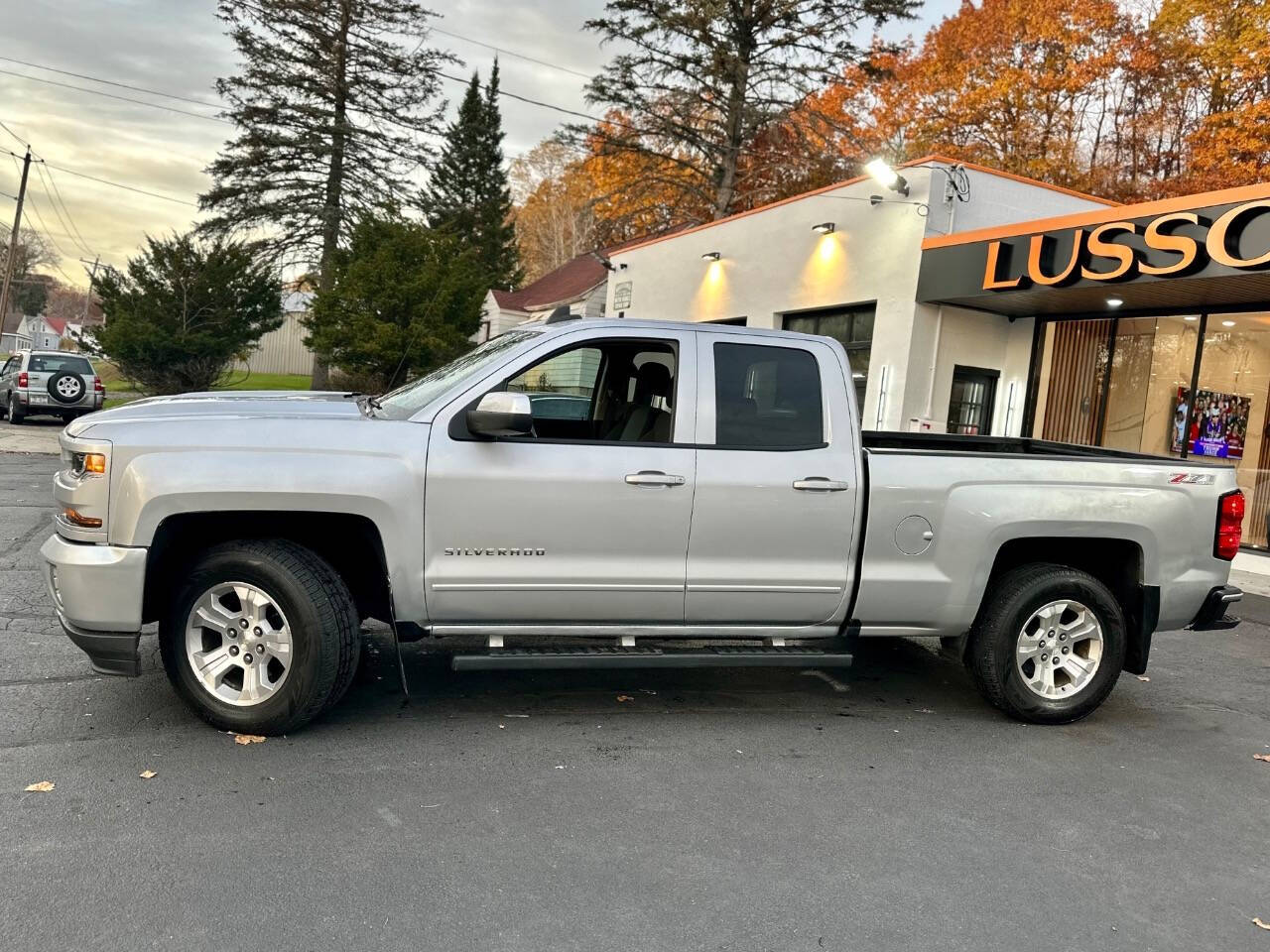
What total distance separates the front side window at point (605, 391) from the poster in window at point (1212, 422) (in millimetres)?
10006

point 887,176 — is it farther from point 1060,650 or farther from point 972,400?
point 1060,650

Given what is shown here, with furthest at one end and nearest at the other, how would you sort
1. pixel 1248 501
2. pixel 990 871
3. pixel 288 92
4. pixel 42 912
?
pixel 288 92
pixel 1248 501
pixel 990 871
pixel 42 912

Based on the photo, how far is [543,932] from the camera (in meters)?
2.83

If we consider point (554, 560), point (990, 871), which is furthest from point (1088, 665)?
point (554, 560)

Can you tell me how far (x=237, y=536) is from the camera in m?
4.19

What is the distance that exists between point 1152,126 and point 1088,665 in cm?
2807

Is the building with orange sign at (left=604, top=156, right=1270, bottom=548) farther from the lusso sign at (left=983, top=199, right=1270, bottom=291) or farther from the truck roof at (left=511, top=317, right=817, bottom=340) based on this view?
the truck roof at (left=511, top=317, right=817, bottom=340)

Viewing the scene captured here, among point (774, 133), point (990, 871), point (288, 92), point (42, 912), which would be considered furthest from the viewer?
point (288, 92)

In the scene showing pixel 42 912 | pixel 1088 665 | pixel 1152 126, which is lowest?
pixel 42 912

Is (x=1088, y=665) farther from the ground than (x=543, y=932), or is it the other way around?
(x=1088, y=665)

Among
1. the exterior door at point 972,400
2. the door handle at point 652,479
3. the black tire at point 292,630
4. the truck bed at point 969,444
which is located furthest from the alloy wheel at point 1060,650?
the exterior door at point 972,400

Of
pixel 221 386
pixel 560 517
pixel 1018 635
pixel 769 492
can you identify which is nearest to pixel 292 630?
pixel 560 517

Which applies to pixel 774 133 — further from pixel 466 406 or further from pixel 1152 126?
pixel 466 406

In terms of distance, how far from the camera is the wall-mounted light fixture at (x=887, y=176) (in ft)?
42.6
